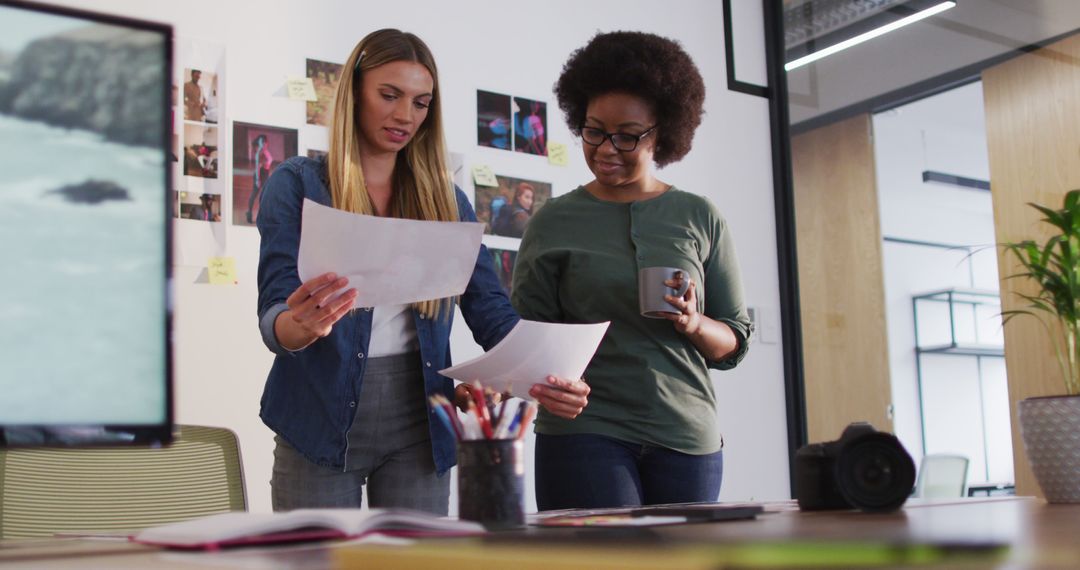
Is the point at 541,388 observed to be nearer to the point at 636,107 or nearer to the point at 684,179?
the point at 636,107

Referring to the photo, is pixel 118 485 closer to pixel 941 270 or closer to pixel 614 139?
pixel 614 139

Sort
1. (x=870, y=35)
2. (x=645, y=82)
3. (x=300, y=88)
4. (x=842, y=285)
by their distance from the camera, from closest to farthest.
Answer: (x=645, y=82) → (x=300, y=88) → (x=870, y=35) → (x=842, y=285)

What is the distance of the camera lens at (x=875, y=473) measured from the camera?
1.10 meters

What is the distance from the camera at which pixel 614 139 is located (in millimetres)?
1781

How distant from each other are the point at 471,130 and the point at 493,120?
92mm

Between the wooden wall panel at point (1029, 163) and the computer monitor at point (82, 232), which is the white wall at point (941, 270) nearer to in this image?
the wooden wall panel at point (1029, 163)

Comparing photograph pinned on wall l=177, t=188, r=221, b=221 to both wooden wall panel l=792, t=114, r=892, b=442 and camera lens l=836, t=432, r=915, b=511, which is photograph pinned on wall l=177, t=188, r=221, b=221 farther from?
wooden wall panel l=792, t=114, r=892, b=442

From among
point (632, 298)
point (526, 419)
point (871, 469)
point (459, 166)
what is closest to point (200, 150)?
point (459, 166)

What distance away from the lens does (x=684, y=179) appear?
335cm

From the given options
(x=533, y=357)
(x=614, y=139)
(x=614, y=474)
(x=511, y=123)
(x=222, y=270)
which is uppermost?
(x=511, y=123)

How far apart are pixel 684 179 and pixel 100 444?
9.29 feet

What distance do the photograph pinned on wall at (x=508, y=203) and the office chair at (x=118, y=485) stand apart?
1.44 m

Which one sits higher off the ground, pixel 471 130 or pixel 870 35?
pixel 870 35

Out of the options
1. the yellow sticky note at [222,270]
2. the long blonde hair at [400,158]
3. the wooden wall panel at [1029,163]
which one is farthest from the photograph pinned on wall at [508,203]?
the wooden wall panel at [1029,163]
